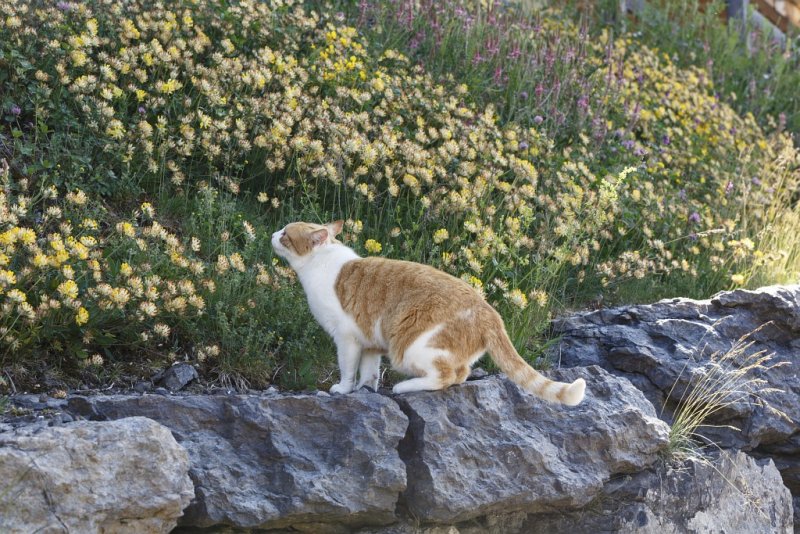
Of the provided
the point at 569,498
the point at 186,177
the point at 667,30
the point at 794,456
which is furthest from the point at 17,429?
the point at 667,30

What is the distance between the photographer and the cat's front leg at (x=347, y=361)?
4.42 meters

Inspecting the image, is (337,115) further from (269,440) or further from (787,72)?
(787,72)

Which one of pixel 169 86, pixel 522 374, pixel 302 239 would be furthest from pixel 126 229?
pixel 522 374

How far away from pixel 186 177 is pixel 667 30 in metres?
6.79

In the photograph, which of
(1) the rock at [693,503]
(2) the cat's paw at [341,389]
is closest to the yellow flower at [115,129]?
(2) the cat's paw at [341,389]

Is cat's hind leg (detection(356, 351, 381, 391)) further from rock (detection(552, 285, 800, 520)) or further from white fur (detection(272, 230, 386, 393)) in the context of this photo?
rock (detection(552, 285, 800, 520))

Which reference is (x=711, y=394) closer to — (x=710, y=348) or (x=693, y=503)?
(x=710, y=348)

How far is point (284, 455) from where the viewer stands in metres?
3.88

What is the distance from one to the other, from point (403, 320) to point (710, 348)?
2223mm

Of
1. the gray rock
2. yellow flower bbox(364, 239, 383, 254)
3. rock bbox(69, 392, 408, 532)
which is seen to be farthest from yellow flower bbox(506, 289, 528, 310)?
rock bbox(69, 392, 408, 532)

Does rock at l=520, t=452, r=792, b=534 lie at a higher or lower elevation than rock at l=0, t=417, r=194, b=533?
lower

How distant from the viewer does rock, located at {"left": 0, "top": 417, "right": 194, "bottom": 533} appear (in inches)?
128

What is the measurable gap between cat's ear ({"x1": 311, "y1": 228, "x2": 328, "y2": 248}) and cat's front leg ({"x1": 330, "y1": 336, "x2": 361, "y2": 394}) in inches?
18.9

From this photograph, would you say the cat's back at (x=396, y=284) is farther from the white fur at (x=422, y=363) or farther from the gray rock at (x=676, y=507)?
the gray rock at (x=676, y=507)
